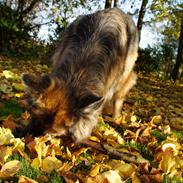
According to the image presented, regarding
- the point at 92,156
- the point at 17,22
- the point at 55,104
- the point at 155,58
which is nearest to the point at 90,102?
the point at 55,104

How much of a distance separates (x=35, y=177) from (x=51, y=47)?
16454mm

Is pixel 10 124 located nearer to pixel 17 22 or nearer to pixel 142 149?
pixel 142 149

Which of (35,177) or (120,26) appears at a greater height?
(120,26)

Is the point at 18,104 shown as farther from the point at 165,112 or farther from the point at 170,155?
the point at 165,112

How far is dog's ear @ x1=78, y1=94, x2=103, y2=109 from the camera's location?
14.2 ft

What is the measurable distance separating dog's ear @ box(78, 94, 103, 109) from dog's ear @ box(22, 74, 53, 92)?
0.44 meters

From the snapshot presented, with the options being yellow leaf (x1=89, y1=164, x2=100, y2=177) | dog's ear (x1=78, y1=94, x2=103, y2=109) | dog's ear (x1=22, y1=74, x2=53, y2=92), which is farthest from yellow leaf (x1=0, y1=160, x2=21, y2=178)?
dog's ear (x1=78, y1=94, x2=103, y2=109)

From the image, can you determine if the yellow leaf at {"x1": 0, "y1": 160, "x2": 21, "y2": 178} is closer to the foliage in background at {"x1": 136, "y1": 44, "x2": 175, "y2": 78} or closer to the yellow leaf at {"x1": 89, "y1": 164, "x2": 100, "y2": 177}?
the yellow leaf at {"x1": 89, "y1": 164, "x2": 100, "y2": 177}

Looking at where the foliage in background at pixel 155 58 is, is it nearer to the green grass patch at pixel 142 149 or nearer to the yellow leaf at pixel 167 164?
the green grass patch at pixel 142 149

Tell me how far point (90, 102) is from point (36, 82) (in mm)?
666

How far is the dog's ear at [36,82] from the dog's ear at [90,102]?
439mm

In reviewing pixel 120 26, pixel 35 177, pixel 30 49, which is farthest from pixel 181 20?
pixel 35 177

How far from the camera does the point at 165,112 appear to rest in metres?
9.36

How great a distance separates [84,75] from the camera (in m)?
4.91
